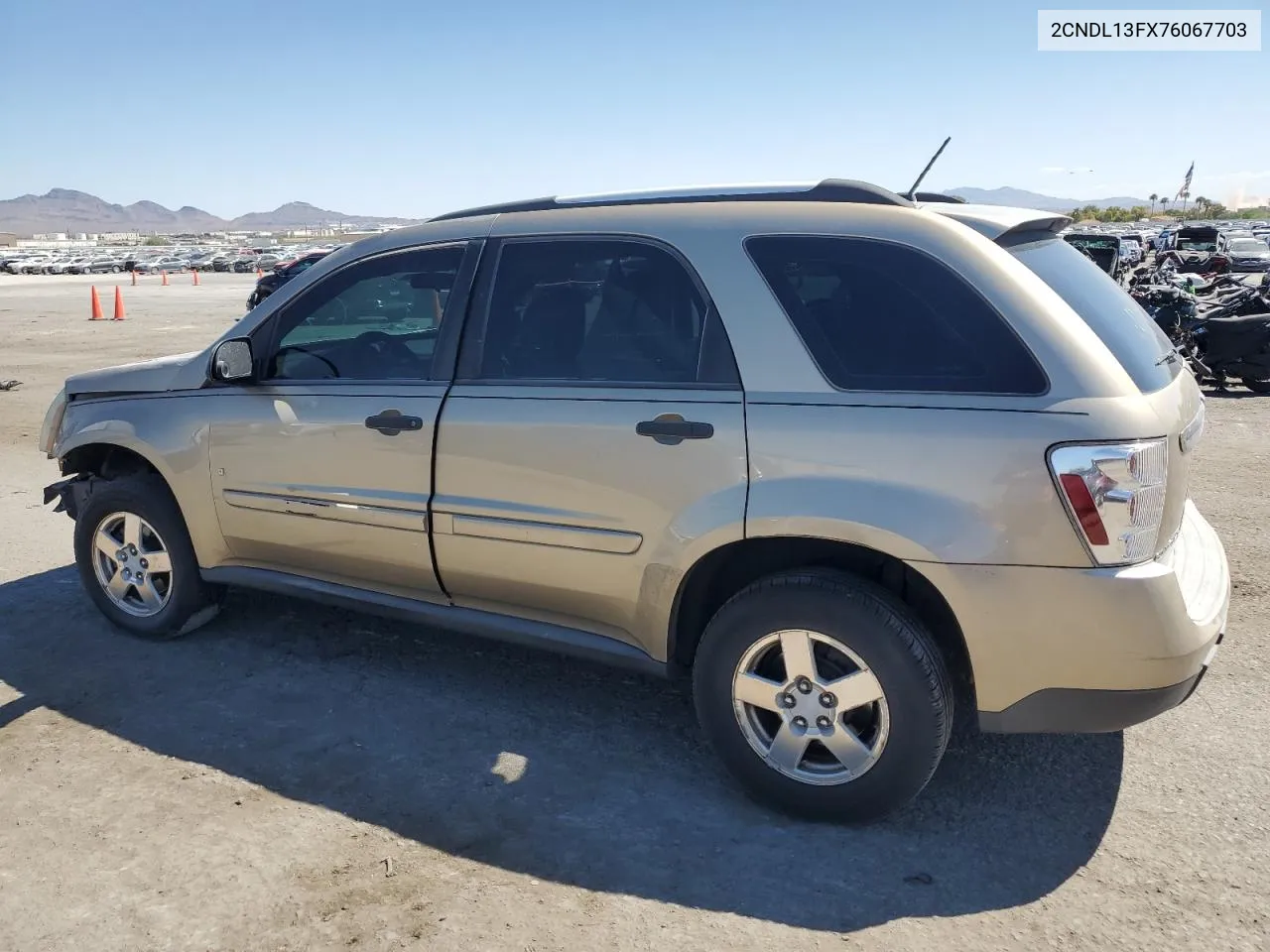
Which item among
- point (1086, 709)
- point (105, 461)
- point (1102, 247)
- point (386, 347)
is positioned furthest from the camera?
point (1102, 247)

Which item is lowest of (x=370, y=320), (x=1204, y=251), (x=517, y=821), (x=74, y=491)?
A: (x=517, y=821)

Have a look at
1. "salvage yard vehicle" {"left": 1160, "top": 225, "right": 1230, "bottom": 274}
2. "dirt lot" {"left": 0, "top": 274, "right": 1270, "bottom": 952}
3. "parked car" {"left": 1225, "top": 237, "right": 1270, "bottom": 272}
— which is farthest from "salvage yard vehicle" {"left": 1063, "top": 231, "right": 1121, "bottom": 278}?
"dirt lot" {"left": 0, "top": 274, "right": 1270, "bottom": 952}

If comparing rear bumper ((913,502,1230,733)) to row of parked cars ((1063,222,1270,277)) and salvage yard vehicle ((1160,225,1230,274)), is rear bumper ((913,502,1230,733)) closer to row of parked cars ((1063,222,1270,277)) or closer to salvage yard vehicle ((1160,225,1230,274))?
row of parked cars ((1063,222,1270,277))

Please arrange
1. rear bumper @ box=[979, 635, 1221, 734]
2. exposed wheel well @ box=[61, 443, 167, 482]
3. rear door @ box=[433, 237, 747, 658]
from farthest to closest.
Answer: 1. exposed wheel well @ box=[61, 443, 167, 482]
2. rear door @ box=[433, 237, 747, 658]
3. rear bumper @ box=[979, 635, 1221, 734]

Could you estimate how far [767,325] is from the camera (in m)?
3.27

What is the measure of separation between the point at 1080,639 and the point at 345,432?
8.82 feet

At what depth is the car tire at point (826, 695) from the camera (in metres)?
3.03

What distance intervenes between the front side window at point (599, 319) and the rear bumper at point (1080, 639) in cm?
103

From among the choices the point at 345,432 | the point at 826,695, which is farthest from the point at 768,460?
the point at 345,432

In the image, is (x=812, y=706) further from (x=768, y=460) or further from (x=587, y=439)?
(x=587, y=439)

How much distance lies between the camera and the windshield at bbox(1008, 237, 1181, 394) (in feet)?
9.99

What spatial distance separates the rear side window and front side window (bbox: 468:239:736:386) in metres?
0.29

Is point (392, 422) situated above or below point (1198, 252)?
below

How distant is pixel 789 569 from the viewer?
3260mm
